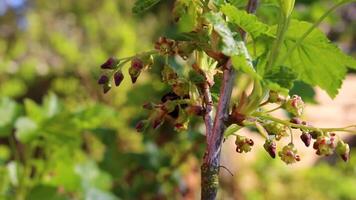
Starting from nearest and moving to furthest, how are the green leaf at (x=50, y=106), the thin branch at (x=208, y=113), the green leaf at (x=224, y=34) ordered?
the green leaf at (x=224, y=34), the thin branch at (x=208, y=113), the green leaf at (x=50, y=106)

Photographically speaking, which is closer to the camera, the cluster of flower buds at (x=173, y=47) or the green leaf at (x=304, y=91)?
the cluster of flower buds at (x=173, y=47)

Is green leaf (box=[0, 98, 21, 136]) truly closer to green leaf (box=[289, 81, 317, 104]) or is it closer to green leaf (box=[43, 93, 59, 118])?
green leaf (box=[43, 93, 59, 118])

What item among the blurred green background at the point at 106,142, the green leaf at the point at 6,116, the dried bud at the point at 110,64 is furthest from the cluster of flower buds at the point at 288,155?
the green leaf at the point at 6,116

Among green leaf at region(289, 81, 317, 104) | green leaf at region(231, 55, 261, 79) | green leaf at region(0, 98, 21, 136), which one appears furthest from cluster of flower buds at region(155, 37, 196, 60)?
green leaf at region(0, 98, 21, 136)

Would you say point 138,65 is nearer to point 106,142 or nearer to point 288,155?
point 288,155

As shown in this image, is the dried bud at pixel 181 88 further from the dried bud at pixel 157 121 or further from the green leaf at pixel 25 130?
the green leaf at pixel 25 130

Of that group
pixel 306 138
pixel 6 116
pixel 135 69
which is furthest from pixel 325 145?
pixel 6 116

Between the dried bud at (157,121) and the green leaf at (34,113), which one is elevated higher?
the dried bud at (157,121)

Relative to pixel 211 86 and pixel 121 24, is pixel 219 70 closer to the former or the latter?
pixel 211 86
